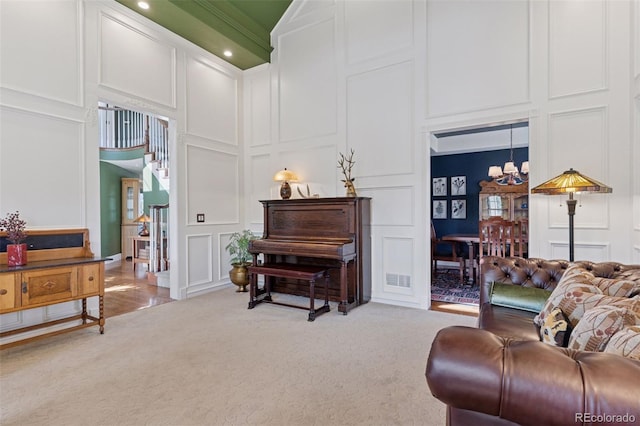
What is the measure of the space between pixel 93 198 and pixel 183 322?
1.71 meters

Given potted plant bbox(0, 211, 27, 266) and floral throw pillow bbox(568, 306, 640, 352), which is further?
potted plant bbox(0, 211, 27, 266)

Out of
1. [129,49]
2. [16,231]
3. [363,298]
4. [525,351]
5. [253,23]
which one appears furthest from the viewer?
[253,23]

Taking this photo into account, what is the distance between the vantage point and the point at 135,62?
4.02m

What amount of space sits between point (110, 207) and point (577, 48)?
9021 millimetres

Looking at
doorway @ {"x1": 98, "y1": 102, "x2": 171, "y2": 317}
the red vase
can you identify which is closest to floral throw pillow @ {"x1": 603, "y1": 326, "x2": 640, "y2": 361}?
the red vase

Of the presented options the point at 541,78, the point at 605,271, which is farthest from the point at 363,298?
the point at 541,78

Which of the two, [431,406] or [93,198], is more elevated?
[93,198]

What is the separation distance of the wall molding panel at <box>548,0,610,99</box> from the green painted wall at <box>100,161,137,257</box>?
8589 millimetres

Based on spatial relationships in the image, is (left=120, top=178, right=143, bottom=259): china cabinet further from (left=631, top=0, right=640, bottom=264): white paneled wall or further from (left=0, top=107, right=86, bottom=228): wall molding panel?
(left=631, top=0, right=640, bottom=264): white paneled wall

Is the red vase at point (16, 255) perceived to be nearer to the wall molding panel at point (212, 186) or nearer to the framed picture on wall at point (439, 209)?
the wall molding panel at point (212, 186)

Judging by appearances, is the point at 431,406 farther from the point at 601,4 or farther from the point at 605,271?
the point at 601,4

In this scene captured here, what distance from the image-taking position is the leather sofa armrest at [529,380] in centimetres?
78

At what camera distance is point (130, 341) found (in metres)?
3.01

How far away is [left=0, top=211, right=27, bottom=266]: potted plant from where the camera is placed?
109 inches
